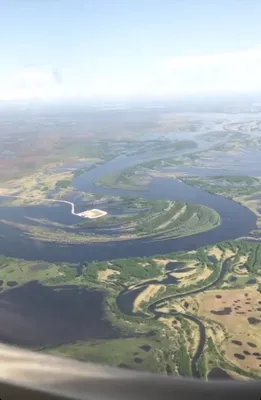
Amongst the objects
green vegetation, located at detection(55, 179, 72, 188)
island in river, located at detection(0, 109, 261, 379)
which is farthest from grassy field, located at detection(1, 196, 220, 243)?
green vegetation, located at detection(55, 179, 72, 188)

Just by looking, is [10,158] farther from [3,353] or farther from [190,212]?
[3,353]

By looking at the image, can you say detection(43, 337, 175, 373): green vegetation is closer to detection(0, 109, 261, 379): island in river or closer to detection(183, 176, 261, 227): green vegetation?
detection(0, 109, 261, 379): island in river

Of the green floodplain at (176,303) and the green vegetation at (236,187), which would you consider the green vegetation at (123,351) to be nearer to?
the green floodplain at (176,303)

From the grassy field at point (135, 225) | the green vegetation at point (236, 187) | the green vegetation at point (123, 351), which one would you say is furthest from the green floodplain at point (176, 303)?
the green vegetation at point (236, 187)

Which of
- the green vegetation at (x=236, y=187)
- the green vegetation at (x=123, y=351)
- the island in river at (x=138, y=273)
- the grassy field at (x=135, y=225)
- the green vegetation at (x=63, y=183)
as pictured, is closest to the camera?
the green vegetation at (x=123, y=351)

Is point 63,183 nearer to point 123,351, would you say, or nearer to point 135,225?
point 135,225

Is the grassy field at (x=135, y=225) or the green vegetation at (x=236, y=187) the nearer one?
the grassy field at (x=135, y=225)

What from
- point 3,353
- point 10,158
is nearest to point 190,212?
point 3,353

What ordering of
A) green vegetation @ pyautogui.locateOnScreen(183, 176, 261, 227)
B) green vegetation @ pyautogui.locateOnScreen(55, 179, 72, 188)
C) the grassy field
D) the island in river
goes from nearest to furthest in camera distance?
the island in river, the grassy field, green vegetation @ pyautogui.locateOnScreen(183, 176, 261, 227), green vegetation @ pyautogui.locateOnScreen(55, 179, 72, 188)

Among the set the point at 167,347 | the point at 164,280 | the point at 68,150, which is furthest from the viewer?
the point at 68,150
